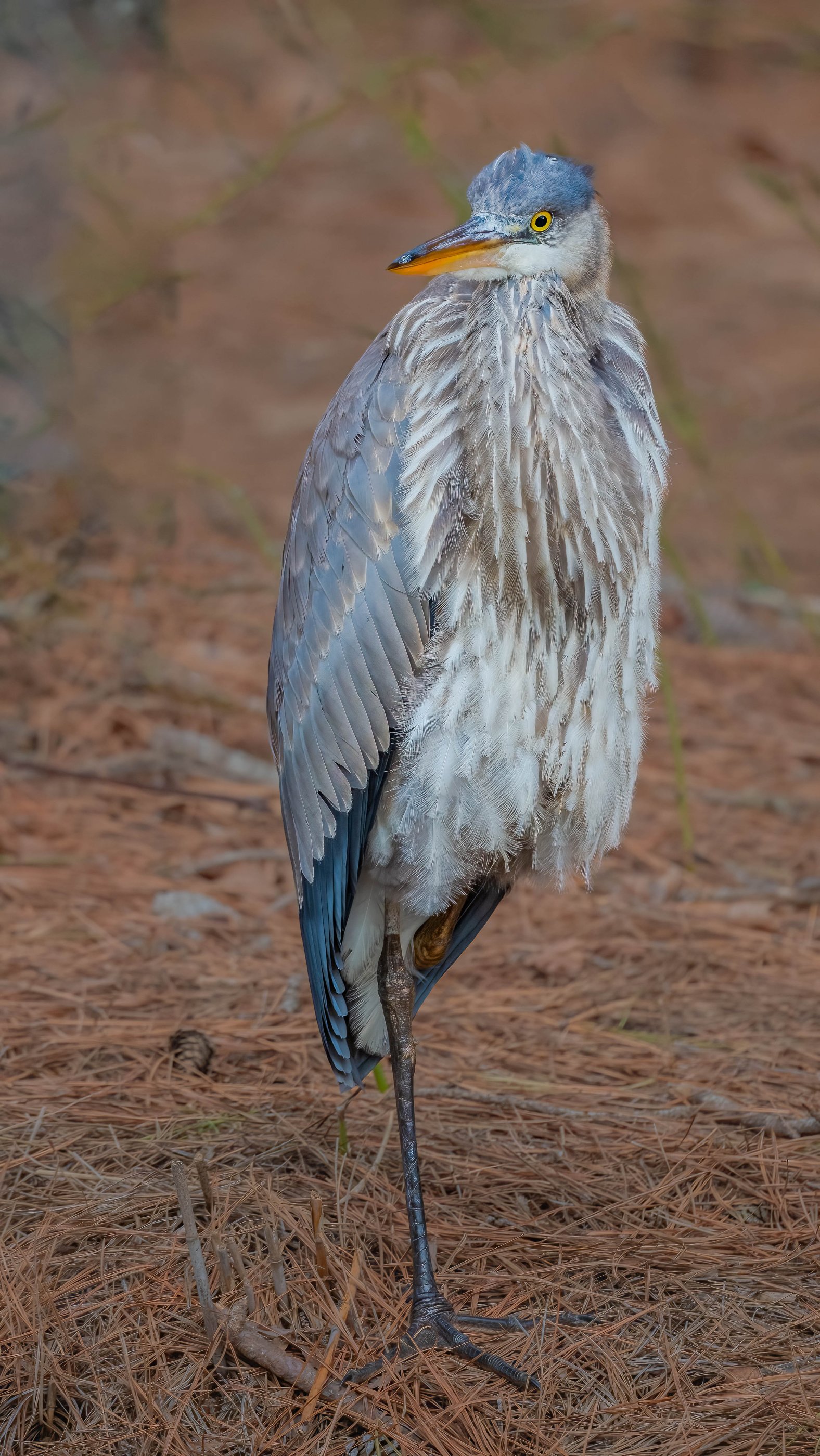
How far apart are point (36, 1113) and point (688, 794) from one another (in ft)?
8.90

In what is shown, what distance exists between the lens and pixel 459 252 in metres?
2.24

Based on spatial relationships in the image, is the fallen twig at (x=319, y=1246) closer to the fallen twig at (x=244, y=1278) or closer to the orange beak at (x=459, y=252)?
the fallen twig at (x=244, y=1278)

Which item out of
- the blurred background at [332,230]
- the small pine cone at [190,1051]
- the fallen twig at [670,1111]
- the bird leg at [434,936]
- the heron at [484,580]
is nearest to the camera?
the heron at [484,580]

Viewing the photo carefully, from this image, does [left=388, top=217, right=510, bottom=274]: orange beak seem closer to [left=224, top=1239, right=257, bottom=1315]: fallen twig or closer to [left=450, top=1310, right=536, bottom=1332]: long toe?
[left=224, top=1239, right=257, bottom=1315]: fallen twig

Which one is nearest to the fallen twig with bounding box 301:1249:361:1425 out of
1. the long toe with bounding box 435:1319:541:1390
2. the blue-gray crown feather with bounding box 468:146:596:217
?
the long toe with bounding box 435:1319:541:1390

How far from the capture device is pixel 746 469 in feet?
26.9

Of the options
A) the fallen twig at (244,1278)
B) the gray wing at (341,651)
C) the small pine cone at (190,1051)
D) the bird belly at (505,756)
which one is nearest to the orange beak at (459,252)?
the gray wing at (341,651)

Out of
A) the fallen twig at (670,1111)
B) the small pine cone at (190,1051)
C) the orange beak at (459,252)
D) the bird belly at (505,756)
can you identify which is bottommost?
the fallen twig at (670,1111)

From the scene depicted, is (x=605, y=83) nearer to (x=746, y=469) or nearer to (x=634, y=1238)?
(x=746, y=469)

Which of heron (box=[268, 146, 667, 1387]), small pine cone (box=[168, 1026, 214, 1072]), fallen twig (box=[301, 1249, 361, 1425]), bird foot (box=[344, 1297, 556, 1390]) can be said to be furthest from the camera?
small pine cone (box=[168, 1026, 214, 1072])

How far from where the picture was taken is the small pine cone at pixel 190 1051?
302 centimetres

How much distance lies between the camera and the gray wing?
7.73 feet

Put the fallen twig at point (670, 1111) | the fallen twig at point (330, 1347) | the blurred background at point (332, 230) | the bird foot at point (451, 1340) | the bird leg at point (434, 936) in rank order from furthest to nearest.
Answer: the blurred background at point (332, 230) → the fallen twig at point (670, 1111) → the bird leg at point (434, 936) → the bird foot at point (451, 1340) → the fallen twig at point (330, 1347)

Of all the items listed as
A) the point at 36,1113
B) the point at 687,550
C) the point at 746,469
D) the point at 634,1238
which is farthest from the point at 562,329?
the point at 746,469
